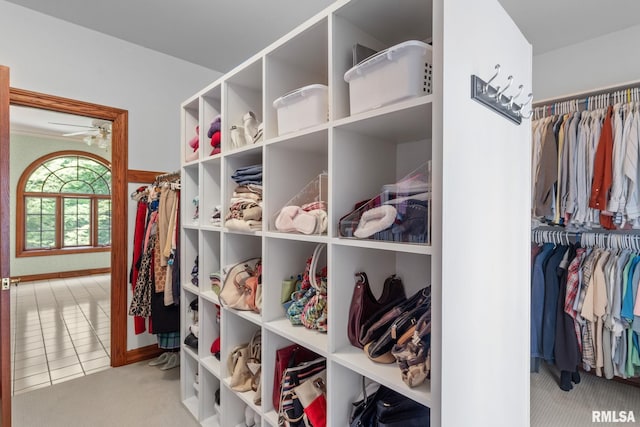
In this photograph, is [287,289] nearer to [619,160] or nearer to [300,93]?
[300,93]

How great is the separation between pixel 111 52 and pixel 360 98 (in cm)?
252

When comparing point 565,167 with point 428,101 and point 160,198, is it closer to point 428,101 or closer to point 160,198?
point 428,101

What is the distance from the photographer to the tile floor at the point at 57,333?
2543mm

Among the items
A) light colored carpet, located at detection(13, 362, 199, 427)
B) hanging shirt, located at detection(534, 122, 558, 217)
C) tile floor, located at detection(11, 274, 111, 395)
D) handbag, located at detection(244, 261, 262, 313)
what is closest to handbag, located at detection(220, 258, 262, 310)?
handbag, located at detection(244, 261, 262, 313)

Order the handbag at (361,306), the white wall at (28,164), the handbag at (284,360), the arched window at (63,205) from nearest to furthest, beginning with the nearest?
the handbag at (361,306)
the handbag at (284,360)
the white wall at (28,164)
the arched window at (63,205)

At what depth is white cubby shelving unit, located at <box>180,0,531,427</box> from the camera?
86 cm

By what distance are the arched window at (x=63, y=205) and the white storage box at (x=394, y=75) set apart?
689 cm

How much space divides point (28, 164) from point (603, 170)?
25.8 ft

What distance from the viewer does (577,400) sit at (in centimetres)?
217

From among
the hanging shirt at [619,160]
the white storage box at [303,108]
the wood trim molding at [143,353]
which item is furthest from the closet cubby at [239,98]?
the hanging shirt at [619,160]

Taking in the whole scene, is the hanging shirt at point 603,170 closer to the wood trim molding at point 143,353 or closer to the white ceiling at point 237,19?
the white ceiling at point 237,19

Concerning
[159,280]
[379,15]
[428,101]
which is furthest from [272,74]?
[159,280]

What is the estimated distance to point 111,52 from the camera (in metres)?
2.56

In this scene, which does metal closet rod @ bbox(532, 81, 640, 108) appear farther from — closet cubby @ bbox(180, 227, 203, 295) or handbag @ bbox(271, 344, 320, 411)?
closet cubby @ bbox(180, 227, 203, 295)
